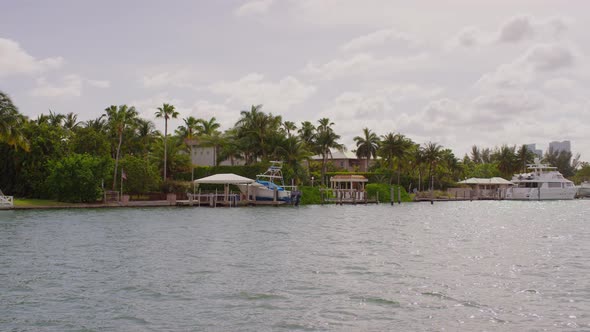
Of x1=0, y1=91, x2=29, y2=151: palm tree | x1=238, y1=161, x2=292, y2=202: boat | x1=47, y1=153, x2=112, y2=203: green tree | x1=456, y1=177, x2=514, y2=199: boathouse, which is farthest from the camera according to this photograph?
x1=456, y1=177, x2=514, y2=199: boathouse

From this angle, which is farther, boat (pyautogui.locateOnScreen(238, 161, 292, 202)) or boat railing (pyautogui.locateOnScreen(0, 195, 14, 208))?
boat (pyautogui.locateOnScreen(238, 161, 292, 202))

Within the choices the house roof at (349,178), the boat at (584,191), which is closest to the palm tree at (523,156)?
the boat at (584,191)

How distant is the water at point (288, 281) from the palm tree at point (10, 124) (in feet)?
79.3

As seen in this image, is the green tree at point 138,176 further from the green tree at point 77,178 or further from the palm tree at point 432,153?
the palm tree at point 432,153

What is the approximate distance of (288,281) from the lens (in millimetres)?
18375

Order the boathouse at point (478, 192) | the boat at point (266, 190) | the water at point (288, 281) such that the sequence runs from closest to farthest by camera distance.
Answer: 1. the water at point (288, 281)
2. the boat at point (266, 190)
3. the boathouse at point (478, 192)

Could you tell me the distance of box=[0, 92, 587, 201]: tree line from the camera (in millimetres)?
60625

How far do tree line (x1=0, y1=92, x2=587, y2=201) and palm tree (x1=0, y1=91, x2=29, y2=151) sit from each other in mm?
92

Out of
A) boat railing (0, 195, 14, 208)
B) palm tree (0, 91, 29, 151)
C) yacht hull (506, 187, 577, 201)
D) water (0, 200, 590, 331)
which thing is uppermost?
palm tree (0, 91, 29, 151)

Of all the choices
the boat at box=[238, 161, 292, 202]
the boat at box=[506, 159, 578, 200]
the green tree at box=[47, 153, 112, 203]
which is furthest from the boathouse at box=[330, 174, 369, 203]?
the green tree at box=[47, 153, 112, 203]

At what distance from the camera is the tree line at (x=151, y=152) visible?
60.6 meters

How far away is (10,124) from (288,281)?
4696 centimetres

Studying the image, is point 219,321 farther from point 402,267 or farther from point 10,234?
point 10,234

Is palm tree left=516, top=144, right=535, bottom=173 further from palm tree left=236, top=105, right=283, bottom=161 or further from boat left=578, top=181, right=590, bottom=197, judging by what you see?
palm tree left=236, top=105, right=283, bottom=161
